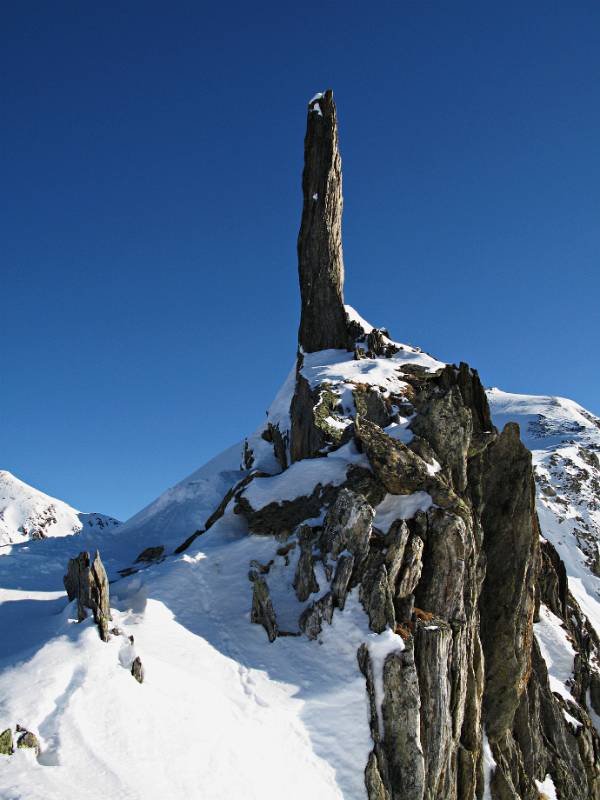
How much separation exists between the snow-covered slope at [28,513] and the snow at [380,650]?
365 feet

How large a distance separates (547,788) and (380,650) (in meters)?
17.2

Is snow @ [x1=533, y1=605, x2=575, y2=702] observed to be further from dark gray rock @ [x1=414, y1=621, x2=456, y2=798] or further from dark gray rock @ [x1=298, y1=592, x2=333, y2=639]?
dark gray rock @ [x1=298, y1=592, x2=333, y2=639]

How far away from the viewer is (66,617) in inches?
761

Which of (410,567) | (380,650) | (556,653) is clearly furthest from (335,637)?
(556,653)

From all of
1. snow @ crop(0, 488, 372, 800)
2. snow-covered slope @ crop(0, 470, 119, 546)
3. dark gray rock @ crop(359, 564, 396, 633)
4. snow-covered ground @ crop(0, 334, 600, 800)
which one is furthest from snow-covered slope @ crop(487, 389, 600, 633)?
snow-covered slope @ crop(0, 470, 119, 546)

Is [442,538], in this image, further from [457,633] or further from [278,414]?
[278,414]

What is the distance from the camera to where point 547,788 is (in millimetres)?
29297

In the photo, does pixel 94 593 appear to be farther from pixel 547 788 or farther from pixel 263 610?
pixel 547 788

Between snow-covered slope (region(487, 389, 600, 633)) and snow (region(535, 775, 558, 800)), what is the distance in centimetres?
3809

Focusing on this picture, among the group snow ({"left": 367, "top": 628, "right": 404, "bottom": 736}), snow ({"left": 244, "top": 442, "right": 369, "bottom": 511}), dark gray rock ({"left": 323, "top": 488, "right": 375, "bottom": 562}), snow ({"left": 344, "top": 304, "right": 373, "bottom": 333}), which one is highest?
snow ({"left": 344, "top": 304, "right": 373, "bottom": 333})

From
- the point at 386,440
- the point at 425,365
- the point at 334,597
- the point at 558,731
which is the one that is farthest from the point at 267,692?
the point at 425,365

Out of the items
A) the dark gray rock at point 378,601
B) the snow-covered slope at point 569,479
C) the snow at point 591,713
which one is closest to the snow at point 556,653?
the snow at point 591,713

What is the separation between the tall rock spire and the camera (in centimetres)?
5053

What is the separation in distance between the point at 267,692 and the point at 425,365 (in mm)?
29101
